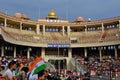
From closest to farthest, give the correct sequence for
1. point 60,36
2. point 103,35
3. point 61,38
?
point 103,35 < point 61,38 < point 60,36

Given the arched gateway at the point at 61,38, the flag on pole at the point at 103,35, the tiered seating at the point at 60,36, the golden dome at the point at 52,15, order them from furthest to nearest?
the golden dome at the point at 52,15 → the flag on pole at the point at 103,35 → the tiered seating at the point at 60,36 → the arched gateway at the point at 61,38

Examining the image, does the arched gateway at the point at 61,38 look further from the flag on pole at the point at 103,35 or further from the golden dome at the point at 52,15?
the golden dome at the point at 52,15

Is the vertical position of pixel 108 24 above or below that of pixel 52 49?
above

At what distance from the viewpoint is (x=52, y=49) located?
6600cm

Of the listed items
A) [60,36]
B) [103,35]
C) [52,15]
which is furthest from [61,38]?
[52,15]

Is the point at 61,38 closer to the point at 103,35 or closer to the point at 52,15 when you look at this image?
Answer: the point at 103,35

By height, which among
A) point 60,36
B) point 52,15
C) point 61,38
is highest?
point 52,15

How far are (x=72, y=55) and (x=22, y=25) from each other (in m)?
13.5

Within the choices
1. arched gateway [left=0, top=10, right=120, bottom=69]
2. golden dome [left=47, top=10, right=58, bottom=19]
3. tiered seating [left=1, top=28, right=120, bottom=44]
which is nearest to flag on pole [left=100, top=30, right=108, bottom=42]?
arched gateway [left=0, top=10, right=120, bottom=69]

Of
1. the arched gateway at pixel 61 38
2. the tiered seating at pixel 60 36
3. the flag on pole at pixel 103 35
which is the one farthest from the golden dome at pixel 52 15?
the flag on pole at pixel 103 35

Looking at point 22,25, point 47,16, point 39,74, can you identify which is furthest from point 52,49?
point 39,74

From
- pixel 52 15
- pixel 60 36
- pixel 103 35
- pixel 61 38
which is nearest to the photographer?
pixel 103 35

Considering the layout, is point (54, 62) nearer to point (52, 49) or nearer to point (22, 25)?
point (52, 49)

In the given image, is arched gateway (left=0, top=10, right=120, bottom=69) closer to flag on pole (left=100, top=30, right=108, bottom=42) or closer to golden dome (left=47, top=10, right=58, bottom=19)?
flag on pole (left=100, top=30, right=108, bottom=42)
